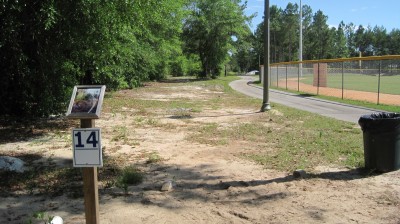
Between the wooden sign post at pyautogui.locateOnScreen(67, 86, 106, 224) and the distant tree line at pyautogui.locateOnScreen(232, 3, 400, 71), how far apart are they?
9950 centimetres

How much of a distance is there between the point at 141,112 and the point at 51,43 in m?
5.23

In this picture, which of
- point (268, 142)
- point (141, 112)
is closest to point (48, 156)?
point (268, 142)

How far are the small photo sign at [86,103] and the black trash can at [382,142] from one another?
4260mm

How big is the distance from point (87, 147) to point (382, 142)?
14.7 ft

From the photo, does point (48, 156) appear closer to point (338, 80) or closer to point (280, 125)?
point (280, 125)

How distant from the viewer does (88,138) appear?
3719mm

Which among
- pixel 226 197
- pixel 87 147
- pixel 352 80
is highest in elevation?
pixel 352 80

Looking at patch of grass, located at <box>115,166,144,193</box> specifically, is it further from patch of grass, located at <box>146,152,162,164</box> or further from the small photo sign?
the small photo sign

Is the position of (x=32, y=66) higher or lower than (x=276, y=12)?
lower

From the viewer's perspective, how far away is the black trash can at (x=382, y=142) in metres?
6.25

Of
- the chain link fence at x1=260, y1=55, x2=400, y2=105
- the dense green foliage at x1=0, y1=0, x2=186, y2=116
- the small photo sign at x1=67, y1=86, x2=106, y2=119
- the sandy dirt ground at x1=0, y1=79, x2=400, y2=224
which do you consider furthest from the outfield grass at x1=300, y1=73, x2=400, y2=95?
the small photo sign at x1=67, y1=86, x2=106, y2=119

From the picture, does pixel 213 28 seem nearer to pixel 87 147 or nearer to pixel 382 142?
pixel 382 142

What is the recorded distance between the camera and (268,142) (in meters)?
9.06

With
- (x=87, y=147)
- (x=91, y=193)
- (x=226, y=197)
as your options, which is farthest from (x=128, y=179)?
(x=87, y=147)
